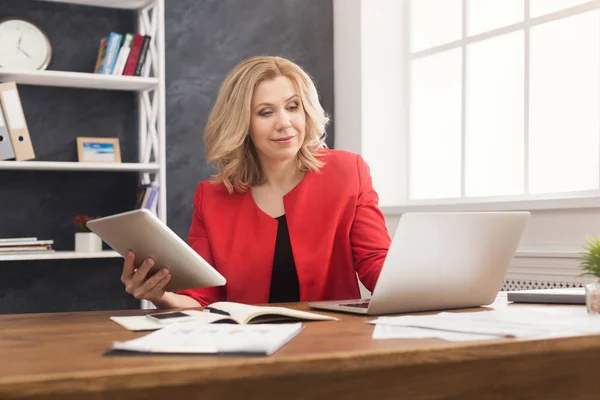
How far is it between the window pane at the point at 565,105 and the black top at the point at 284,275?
1417 mm

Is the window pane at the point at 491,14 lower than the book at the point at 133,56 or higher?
higher

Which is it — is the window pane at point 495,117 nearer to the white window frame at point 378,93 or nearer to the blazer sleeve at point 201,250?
the white window frame at point 378,93

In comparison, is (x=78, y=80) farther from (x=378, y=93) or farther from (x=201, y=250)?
(x=201, y=250)

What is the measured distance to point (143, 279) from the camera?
1.65m

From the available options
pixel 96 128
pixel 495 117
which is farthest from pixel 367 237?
pixel 96 128

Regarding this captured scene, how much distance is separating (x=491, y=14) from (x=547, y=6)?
0.33 metres

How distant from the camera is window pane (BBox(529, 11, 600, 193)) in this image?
297 centimetres

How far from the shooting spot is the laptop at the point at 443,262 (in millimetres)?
1394

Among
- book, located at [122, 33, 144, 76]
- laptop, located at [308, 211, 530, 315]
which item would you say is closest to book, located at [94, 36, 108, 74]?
book, located at [122, 33, 144, 76]

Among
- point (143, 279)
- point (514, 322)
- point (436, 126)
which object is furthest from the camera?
point (436, 126)

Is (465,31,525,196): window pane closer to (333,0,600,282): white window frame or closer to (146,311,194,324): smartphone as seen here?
(333,0,600,282): white window frame

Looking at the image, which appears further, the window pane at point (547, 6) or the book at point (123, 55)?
the book at point (123, 55)

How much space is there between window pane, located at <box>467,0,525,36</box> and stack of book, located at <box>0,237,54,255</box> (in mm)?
2127

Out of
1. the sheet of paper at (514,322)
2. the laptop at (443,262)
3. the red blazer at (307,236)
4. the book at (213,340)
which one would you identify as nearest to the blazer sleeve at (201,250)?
the red blazer at (307,236)
